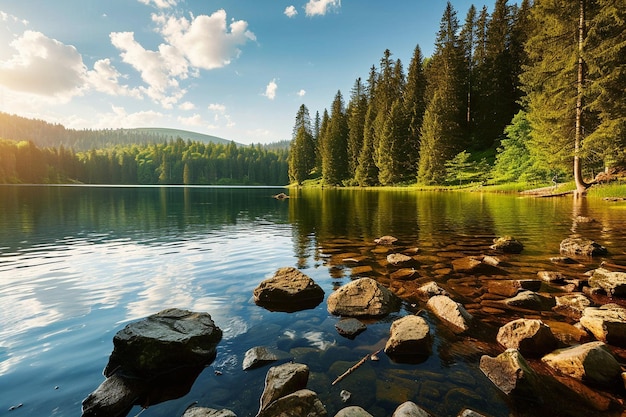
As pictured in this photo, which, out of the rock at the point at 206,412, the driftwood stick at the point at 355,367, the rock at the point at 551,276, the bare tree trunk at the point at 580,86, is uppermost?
the bare tree trunk at the point at 580,86

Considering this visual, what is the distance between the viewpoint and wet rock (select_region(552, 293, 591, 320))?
7.42m

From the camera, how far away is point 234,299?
9.34 metres

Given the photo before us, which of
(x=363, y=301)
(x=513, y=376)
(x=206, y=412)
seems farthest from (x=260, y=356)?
(x=513, y=376)

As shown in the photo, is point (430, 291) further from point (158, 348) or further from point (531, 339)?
→ point (158, 348)

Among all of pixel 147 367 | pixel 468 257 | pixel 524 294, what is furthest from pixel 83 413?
pixel 468 257

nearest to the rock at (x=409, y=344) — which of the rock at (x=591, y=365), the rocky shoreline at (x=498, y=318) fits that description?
the rocky shoreline at (x=498, y=318)

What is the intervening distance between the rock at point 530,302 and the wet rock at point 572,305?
0.17 m

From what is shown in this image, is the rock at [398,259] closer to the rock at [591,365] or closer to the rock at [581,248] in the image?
the rock at [581,248]

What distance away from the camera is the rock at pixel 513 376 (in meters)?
4.71

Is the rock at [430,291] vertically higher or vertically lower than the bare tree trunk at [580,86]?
lower

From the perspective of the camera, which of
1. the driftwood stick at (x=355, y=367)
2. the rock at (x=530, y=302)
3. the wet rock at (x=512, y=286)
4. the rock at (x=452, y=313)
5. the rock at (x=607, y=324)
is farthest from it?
the wet rock at (x=512, y=286)

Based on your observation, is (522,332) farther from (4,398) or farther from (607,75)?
(607,75)

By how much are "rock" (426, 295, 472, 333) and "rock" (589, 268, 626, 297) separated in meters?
4.41

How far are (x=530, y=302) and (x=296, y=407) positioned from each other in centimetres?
675
